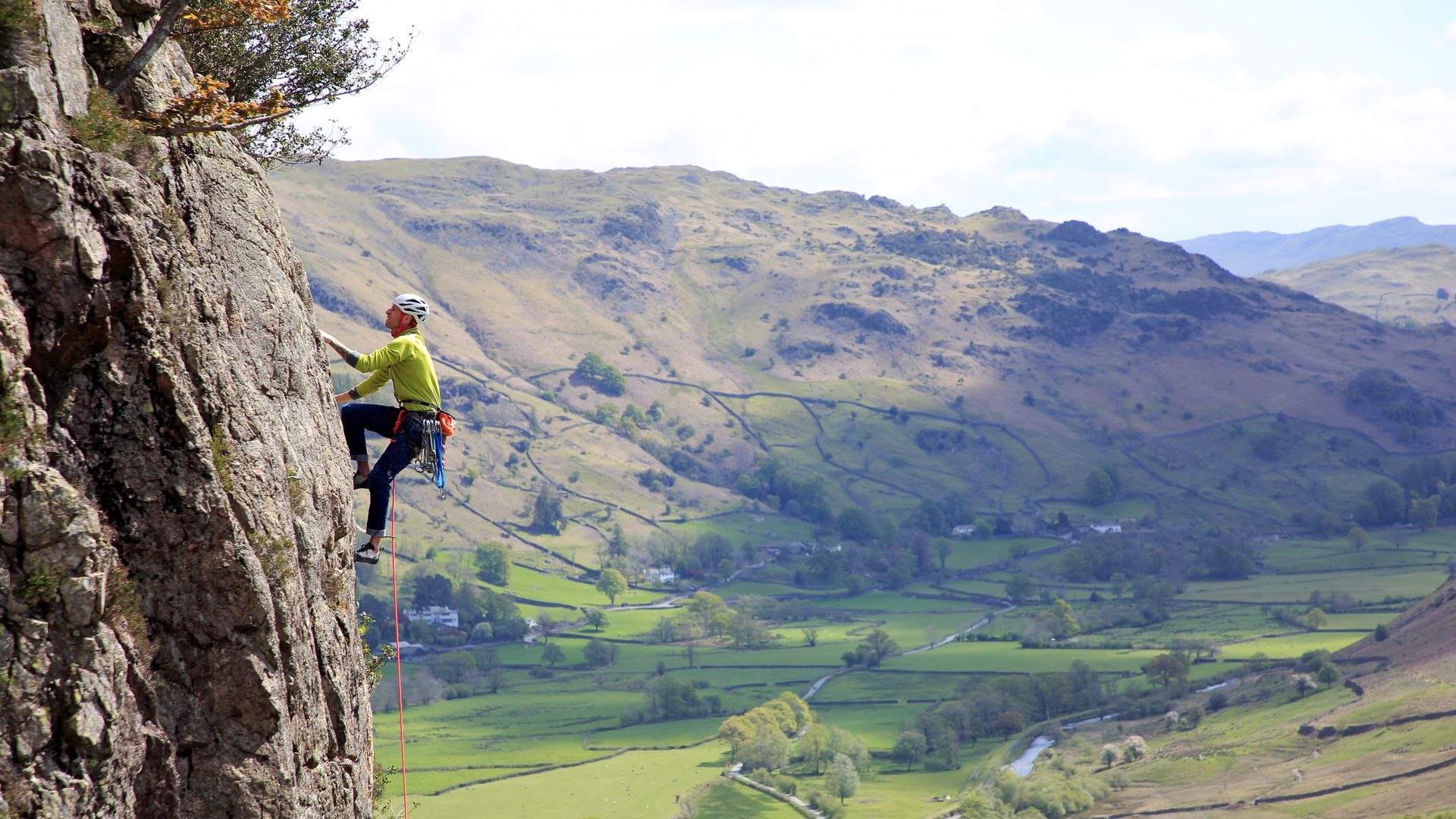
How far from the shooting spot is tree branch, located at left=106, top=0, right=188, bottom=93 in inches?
454

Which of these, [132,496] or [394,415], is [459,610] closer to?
[394,415]

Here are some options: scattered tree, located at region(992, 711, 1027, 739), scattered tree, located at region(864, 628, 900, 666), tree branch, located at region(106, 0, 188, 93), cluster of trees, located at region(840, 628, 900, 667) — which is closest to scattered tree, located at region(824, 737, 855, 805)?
scattered tree, located at region(992, 711, 1027, 739)

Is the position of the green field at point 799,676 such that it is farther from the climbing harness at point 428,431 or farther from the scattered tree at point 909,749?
the climbing harness at point 428,431

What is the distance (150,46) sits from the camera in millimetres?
11625

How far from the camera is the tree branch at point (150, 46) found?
1153cm

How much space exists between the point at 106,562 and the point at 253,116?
573cm

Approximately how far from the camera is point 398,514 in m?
185

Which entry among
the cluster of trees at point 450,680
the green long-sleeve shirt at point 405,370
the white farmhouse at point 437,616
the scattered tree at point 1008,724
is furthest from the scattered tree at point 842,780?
the green long-sleeve shirt at point 405,370

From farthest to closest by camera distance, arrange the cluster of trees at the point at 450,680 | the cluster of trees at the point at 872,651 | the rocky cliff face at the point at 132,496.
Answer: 1. the cluster of trees at the point at 872,651
2. the cluster of trees at the point at 450,680
3. the rocky cliff face at the point at 132,496

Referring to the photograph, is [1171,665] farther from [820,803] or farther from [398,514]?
[398,514]

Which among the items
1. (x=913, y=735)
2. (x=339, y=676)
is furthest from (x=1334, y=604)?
(x=339, y=676)

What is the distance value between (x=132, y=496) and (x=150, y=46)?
4823 mm

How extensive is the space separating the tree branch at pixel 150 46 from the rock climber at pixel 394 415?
422cm

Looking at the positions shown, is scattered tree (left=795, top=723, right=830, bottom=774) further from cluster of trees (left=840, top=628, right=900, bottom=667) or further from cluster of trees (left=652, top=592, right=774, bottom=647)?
cluster of trees (left=652, top=592, right=774, bottom=647)
